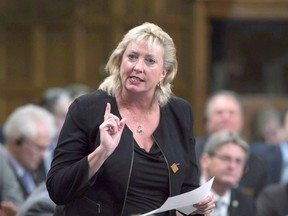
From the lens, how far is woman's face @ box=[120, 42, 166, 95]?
5566mm

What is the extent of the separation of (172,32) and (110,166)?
704cm

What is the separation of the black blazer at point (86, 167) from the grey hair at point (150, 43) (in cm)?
8

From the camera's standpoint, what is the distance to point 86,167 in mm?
5387

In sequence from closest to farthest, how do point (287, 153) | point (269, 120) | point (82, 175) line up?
1. point (82, 175)
2. point (287, 153)
3. point (269, 120)

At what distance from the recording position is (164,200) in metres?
5.62

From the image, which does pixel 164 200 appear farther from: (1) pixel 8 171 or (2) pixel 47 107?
(2) pixel 47 107

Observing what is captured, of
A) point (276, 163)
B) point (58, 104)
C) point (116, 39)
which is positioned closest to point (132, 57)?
point (276, 163)

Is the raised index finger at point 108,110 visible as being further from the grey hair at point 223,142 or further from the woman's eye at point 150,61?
the grey hair at point 223,142

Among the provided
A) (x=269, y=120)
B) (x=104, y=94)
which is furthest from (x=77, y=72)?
(x=104, y=94)

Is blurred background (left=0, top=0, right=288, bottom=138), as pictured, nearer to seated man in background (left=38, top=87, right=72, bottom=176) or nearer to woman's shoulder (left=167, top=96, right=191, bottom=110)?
seated man in background (left=38, top=87, right=72, bottom=176)

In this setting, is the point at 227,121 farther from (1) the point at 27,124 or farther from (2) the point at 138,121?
(2) the point at 138,121

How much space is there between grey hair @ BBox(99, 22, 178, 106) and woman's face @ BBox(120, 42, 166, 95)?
0.03 meters

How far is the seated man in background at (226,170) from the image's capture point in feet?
28.0

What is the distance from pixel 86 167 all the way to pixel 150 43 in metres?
0.67
